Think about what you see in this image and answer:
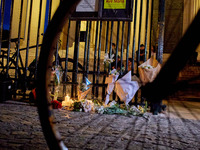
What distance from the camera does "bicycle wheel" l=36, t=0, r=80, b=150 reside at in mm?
830

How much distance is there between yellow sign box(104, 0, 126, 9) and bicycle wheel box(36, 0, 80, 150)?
13.5 ft

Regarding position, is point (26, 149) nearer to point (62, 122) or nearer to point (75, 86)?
point (62, 122)

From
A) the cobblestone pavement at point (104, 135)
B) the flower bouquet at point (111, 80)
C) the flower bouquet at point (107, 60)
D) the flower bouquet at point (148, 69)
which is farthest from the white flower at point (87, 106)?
the flower bouquet at point (148, 69)

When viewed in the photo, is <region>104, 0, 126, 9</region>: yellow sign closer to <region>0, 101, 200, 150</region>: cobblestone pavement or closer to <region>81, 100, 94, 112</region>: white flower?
<region>81, 100, 94, 112</region>: white flower

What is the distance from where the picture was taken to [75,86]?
16.5 feet

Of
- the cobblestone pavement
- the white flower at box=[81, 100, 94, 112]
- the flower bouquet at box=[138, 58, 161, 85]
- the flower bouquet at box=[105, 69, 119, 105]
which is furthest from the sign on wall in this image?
the cobblestone pavement

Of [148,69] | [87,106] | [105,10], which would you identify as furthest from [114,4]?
[87,106]

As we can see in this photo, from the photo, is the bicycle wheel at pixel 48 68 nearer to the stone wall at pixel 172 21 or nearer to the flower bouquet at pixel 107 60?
the flower bouquet at pixel 107 60

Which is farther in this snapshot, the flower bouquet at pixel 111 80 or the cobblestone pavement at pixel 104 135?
the flower bouquet at pixel 111 80

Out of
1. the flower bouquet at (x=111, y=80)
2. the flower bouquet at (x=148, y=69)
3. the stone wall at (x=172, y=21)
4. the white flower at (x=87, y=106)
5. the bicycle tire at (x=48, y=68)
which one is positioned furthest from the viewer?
the stone wall at (x=172, y=21)

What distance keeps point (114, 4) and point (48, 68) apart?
425 centimetres

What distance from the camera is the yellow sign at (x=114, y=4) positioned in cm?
460

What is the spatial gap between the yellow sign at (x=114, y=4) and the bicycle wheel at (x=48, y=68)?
4.11 metres

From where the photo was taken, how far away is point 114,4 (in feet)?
15.3
